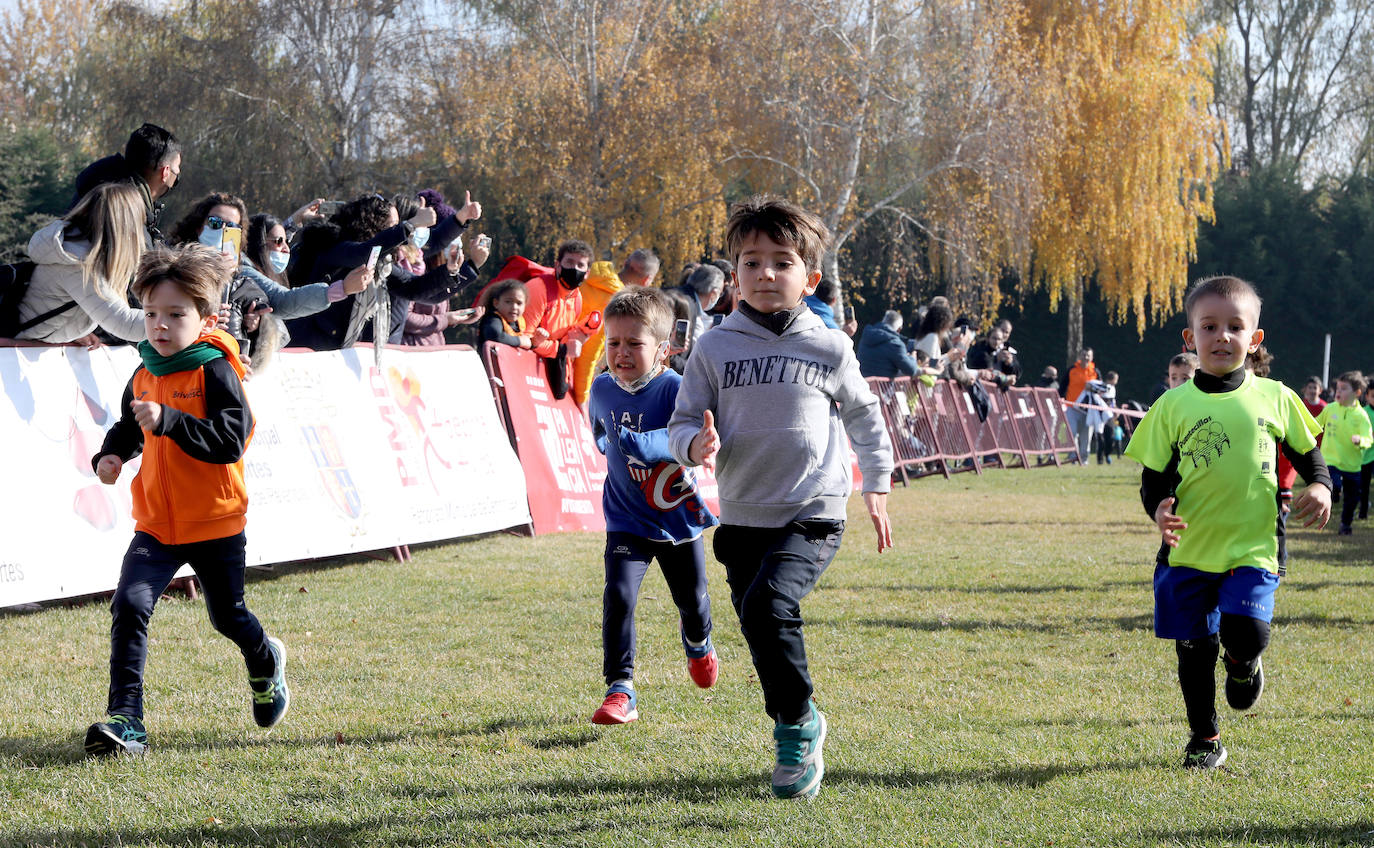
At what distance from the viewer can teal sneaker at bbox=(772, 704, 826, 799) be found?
4.02 m

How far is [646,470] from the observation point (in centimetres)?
529

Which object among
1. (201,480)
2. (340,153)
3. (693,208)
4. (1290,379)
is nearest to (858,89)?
(693,208)

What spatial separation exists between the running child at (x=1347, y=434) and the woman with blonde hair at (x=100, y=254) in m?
11.9

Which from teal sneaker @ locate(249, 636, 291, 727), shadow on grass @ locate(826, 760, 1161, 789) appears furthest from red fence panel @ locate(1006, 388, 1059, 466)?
teal sneaker @ locate(249, 636, 291, 727)

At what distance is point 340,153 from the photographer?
3083cm

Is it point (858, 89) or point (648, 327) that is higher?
point (858, 89)

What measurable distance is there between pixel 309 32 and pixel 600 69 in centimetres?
660

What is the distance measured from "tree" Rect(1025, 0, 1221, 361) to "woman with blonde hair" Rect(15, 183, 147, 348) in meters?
24.0

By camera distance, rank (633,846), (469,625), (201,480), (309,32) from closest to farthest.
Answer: (633,846)
(201,480)
(469,625)
(309,32)

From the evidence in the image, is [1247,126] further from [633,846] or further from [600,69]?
[633,846]

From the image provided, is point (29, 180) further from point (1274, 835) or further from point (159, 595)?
point (1274, 835)

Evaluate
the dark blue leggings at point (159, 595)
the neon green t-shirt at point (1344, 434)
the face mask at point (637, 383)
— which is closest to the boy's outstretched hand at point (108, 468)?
the dark blue leggings at point (159, 595)

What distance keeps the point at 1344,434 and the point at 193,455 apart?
13850mm

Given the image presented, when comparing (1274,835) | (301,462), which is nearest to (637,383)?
(1274,835)
